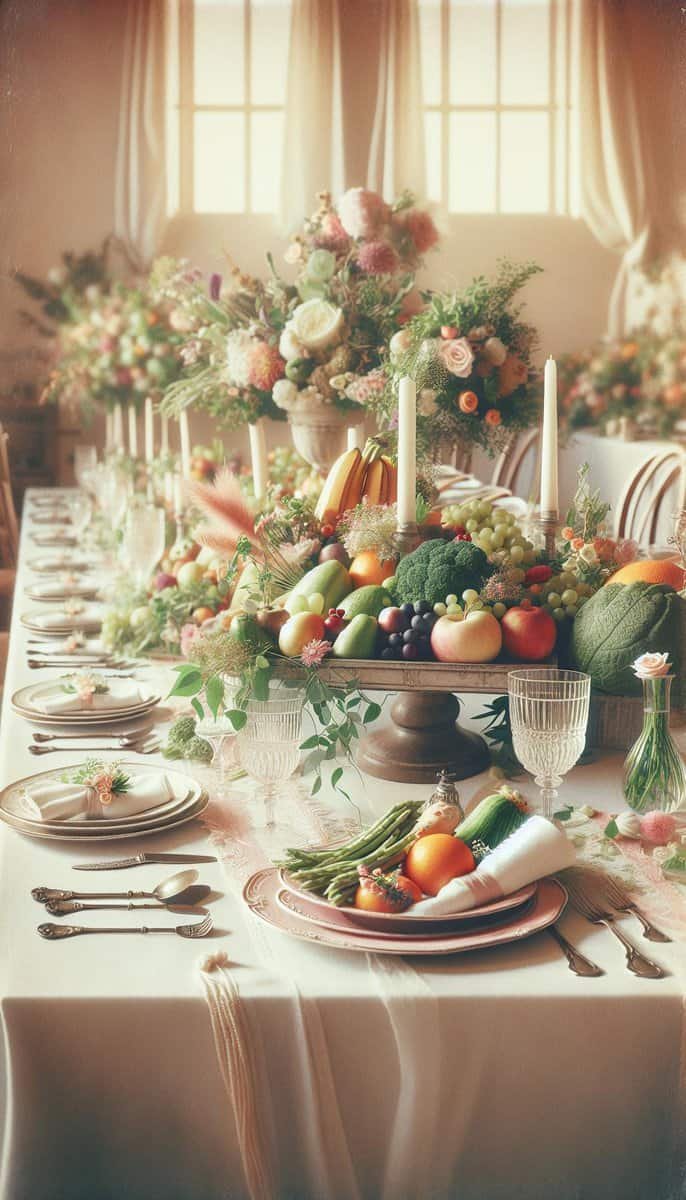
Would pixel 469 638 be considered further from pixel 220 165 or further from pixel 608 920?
pixel 220 165

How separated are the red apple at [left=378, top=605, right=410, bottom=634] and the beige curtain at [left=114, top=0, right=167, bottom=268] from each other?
213 inches

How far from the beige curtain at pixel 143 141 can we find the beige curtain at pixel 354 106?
26.7 inches

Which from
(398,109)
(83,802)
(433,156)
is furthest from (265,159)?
(83,802)

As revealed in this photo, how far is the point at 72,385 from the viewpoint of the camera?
5527 millimetres

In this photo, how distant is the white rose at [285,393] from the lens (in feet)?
7.72

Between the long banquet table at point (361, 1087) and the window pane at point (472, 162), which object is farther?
the window pane at point (472, 162)

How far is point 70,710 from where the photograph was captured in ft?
5.38

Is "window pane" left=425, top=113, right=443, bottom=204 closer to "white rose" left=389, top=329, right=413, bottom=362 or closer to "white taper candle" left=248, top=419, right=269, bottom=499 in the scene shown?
"white taper candle" left=248, top=419, right=269, bottom=499

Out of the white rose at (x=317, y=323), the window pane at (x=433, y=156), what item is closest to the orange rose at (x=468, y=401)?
the white rose at (x=317, y=323)

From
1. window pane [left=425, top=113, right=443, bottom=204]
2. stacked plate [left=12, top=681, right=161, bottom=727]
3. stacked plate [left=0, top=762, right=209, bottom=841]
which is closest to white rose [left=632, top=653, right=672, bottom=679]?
stacked plate [left=0, top=762, right=209, bottom=841]

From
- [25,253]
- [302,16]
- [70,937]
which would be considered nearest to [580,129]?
[302,16]

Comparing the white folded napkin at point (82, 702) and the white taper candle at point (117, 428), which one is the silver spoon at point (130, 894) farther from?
the white taper candle at point (117, 428)

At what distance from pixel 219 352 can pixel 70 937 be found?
1.80m

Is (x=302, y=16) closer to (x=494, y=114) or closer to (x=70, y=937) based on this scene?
(x=494, y=114)
